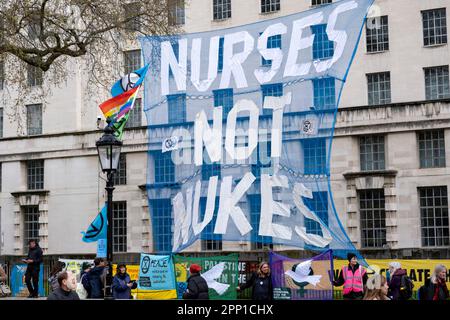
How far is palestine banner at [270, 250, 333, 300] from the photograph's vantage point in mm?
27344

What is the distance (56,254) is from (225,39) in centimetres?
2569

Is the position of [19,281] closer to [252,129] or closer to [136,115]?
[136,115]

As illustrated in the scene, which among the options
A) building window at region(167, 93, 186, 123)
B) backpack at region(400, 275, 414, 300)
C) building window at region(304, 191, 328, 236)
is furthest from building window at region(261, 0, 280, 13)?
backpack at region(400, 275, 414, 300)

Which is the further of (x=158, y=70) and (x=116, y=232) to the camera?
(x=116, y=232)

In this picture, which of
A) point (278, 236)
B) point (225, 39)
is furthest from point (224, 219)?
point (225, 39)

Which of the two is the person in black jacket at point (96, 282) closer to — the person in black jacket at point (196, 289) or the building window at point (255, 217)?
the building window at point (255, 217)

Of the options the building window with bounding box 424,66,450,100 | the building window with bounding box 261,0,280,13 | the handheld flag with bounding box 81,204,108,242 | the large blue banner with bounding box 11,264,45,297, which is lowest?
the large blue banner with bounding box 11,264,45,297

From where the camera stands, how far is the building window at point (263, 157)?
86.1 ft

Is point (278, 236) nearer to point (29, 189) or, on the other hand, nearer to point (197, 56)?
point (197, 56)

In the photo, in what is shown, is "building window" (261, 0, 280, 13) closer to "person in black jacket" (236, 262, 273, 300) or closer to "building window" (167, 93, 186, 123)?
"building window" (167, 93, 186, 123)

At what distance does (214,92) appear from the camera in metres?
27.2

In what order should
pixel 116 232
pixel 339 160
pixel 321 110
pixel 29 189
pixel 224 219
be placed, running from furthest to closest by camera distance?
1. pixel 29 189
2. pixel 116 232
3. pixel 339 160
4. pixel 224 219
5. pixel 321 110

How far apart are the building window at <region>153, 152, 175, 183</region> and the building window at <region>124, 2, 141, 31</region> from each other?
4824 millimetres

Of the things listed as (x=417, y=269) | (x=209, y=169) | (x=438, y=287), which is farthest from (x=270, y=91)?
(x=438, y=287)
